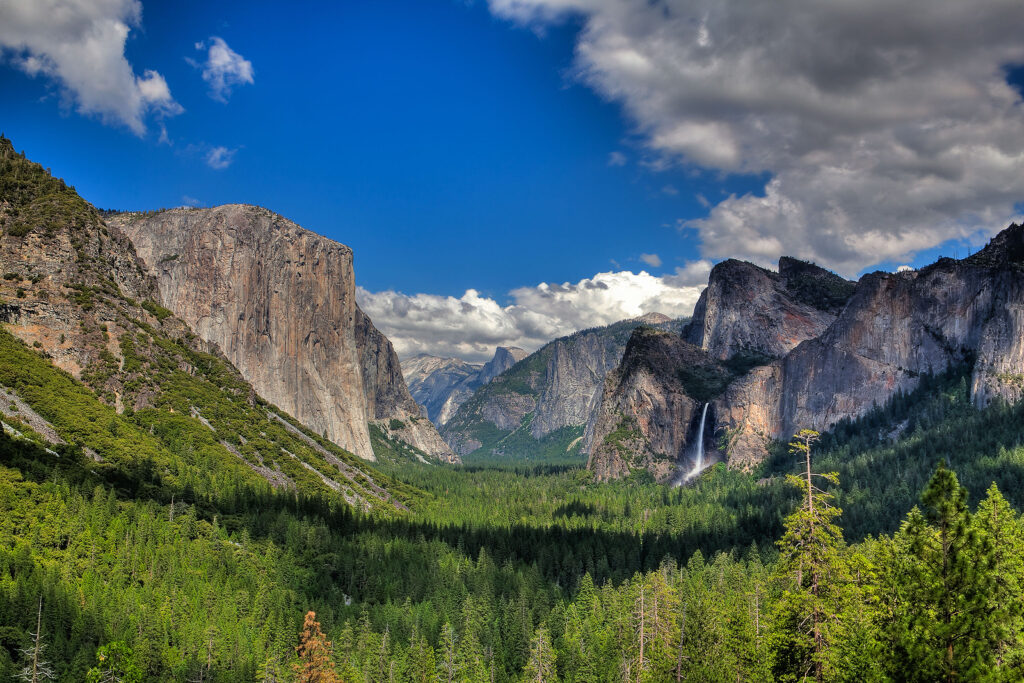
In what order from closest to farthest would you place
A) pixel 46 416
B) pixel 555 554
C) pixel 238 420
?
pixel 46 416 < pixel 555 554 < pixel 238 420

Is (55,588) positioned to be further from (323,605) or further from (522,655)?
(522,655)

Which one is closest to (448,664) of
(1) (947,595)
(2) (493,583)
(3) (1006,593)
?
(2) (493,583)

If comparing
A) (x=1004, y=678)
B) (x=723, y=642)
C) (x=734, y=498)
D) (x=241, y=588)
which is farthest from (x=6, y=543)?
(x=734, y=498)

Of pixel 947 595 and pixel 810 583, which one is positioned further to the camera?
pixel 810 583

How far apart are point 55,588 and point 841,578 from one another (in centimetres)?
7431

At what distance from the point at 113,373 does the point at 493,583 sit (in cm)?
8662

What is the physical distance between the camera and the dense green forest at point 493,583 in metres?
27.6

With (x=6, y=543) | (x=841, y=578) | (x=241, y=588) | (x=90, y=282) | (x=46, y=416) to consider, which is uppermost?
(x=90, y=282)

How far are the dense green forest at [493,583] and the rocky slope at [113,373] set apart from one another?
442 centimetres

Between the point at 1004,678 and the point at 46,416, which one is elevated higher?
the point at 46,416

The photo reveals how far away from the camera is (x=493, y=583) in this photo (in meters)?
116

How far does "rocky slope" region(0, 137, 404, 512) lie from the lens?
116m

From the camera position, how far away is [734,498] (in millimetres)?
194625

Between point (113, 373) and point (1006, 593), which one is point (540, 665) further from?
point (113, 373)
